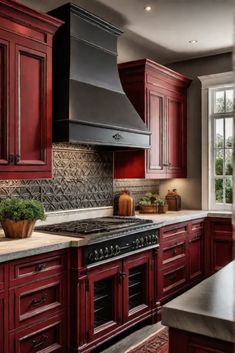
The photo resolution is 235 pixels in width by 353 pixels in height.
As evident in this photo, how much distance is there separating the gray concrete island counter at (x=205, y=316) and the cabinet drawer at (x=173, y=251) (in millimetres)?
2450

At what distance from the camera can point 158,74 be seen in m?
4.26

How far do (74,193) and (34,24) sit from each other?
159 centimetres

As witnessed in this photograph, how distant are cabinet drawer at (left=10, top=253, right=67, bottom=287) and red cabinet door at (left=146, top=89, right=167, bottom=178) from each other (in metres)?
1.81

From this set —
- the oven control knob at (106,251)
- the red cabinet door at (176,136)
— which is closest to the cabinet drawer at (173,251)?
the red cabinet door at (176,136)

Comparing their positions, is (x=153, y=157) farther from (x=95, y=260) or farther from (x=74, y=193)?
(x=95, y=260)

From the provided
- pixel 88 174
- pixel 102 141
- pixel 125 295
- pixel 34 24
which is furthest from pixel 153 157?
pixel 34 24

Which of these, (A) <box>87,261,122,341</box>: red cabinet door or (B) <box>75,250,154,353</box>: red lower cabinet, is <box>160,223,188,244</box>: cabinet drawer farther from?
(A) <box>87,261,122,341</box>: red cabinet door

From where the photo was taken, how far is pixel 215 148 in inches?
189

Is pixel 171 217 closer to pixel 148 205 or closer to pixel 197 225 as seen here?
pixel 148 205

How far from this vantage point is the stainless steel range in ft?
9.05

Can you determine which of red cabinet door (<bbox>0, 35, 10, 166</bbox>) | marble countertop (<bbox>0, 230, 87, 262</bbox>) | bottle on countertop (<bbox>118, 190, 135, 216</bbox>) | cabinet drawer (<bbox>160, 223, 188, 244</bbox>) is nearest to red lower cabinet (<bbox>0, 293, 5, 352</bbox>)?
marble countertop (<bbox>0, 230, 87, 262</bbox>)

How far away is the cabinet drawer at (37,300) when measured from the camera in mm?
2277

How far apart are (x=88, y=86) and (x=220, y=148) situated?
2253 millimetres

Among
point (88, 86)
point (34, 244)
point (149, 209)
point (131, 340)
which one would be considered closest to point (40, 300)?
point (34, 244)
